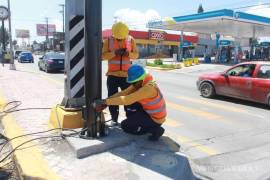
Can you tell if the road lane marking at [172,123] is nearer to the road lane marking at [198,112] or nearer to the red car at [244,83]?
the road lane marking at [198,112]

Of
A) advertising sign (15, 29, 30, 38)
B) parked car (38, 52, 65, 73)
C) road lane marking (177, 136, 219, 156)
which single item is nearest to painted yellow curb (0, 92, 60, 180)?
road lane marking (177, 136, 219, 156)

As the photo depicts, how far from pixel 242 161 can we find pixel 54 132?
2.99 m

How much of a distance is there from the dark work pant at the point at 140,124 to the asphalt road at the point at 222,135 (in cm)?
75

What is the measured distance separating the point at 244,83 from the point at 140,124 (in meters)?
5.72

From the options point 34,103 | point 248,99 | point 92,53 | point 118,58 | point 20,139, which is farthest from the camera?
point 248,99

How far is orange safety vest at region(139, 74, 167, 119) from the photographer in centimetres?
472

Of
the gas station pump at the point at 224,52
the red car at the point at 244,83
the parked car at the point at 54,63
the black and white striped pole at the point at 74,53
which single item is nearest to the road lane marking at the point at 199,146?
the black and white striped pole at the point at 74,53

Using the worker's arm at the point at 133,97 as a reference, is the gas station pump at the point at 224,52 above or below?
above

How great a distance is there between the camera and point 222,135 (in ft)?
20.3

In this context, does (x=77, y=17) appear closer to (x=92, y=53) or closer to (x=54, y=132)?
(x=92, y=53)

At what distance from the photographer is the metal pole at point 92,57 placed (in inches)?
175

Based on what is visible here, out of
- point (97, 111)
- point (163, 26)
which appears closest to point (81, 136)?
point (97, 111)

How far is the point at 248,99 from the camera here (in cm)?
953

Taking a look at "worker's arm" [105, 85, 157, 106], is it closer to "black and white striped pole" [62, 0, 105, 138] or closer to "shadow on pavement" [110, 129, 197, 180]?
"black and white striped pole" [62, 0, 105, 138]
